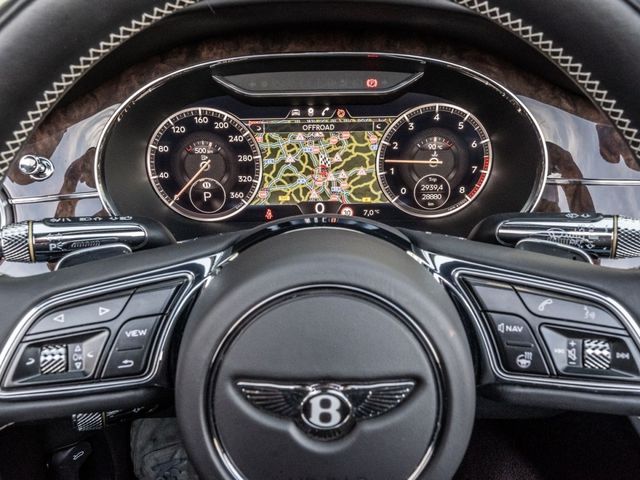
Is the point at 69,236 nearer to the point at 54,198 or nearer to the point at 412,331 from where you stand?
the point at 412,331

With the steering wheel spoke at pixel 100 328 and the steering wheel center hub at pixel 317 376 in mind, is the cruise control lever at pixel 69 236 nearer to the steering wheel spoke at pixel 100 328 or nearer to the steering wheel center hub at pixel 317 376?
the steering wheel spoke at pixel 100 328

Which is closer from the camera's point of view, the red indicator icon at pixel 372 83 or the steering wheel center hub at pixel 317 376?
the steering wheel center hub at pixel 317 376

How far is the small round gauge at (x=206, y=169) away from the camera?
2.97 m

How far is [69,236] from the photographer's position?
1362mm

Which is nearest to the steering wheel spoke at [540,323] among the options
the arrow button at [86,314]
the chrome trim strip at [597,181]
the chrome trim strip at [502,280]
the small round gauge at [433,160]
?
the chrome trim strip at [502,280]

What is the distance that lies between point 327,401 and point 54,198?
1924 mm

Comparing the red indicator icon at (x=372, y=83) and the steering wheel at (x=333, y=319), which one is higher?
the red indicator icon at (x=372, y=83)

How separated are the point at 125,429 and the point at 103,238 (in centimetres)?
56

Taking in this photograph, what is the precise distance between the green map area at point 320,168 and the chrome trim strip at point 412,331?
2056 mm

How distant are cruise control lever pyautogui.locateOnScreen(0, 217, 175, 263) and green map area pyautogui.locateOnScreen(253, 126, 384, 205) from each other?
1.55 metres

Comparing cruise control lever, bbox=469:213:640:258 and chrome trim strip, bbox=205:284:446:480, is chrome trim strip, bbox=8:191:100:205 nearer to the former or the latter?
cruise control lever, bbox=469:213:640:258

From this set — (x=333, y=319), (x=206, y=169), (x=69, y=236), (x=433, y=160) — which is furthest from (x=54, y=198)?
(x=333, y=319)

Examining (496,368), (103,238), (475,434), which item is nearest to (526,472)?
(475,434)

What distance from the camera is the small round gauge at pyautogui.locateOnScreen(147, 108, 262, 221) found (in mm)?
2971
